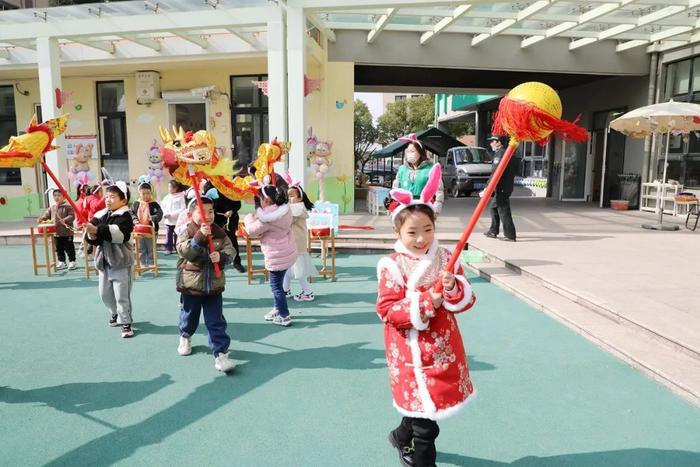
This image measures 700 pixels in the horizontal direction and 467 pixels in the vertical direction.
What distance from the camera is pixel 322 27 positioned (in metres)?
10.8

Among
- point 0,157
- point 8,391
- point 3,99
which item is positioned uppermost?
point 3,99

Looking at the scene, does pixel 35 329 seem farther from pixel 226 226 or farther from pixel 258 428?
pixel 258 428

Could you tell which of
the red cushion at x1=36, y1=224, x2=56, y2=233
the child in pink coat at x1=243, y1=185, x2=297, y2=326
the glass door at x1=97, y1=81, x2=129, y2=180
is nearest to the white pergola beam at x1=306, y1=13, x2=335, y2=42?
the red cushion at x1=36, y1=224, x2=56, y2=233

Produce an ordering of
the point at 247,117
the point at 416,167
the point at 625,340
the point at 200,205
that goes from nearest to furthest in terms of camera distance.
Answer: the point at 200,205 → the point at 625,340 → the point at 416,167 → the point at 247,117

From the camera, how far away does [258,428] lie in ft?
10.0

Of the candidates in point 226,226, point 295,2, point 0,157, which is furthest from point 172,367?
point 295,2

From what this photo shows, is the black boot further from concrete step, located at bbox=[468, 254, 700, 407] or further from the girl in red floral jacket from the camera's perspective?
concrete step, located at bbox=[468, 254, 700, 407]

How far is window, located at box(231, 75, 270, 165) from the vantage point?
12.7 meters

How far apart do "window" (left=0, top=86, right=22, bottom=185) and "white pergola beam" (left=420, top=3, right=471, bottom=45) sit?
36.2ft

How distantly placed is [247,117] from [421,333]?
1136 cm

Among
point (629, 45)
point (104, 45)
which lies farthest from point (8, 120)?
point (629, 45)

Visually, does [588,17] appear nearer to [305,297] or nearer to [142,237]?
[305,297]

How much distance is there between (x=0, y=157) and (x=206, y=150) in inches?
60.8

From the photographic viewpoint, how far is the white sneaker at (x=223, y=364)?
3855 mm
